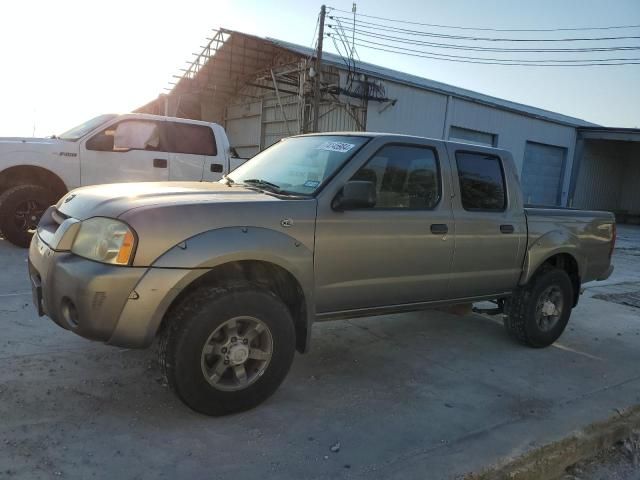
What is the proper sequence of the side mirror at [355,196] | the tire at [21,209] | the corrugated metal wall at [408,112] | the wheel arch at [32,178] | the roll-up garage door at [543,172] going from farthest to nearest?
the roll-up garage door at [543,172]
the corrugated metal wall at [408,112]
the wheel arch at [32,178]
the tire at [21,209]
the side mirror at [355,196]

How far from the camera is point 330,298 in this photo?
12.0 ft

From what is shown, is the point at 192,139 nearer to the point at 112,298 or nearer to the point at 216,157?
the point at 216,157

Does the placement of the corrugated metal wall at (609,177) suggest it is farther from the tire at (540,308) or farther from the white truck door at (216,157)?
the tire at (540,308)

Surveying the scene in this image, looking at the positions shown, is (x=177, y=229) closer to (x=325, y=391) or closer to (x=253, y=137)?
(x=325, y=391)

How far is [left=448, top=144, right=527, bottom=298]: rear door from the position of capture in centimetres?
438

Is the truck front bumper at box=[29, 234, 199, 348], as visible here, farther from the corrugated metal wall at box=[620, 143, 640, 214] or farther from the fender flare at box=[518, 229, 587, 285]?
the corrugated metal wall at box=[620, 143, 640, 214]

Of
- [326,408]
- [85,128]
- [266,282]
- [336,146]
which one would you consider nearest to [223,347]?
[266,282]

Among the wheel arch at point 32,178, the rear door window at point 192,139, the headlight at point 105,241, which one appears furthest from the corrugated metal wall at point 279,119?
the headlight at point 105,241

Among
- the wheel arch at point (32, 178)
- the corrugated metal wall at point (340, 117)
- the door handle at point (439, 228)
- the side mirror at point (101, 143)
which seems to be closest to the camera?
the door handle at point (439, 228)

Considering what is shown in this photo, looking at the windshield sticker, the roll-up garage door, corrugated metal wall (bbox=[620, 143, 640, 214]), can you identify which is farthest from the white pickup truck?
corrugated metal wall (bbox=[620, 143, 640, 214])

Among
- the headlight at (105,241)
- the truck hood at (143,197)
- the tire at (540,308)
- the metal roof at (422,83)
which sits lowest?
the tire at (540,308)

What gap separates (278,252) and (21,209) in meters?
6.22

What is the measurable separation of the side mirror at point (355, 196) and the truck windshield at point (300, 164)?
0.67 ft

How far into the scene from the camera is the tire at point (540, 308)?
5051 mm
